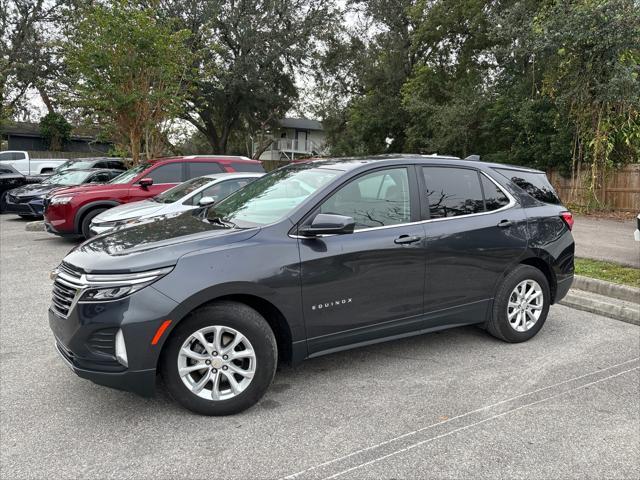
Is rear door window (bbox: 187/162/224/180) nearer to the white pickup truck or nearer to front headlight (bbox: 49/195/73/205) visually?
front headlight (bbox: 49/195/73/205)

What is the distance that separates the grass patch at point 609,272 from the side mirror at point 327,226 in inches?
182

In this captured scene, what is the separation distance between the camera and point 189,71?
55.2 feet

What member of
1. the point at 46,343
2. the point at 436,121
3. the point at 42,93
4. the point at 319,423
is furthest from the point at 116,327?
the point at 42,93

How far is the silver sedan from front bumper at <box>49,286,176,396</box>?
4.50 m

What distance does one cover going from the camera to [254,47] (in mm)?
28188

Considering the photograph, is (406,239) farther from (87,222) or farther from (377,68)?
(377,68)

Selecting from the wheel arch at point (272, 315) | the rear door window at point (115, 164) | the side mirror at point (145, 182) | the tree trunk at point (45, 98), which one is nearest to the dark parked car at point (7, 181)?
the rear door window at point (115, 164)

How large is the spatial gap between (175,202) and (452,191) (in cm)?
501

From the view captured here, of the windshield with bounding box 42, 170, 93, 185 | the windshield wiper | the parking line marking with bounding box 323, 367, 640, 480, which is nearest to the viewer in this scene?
the parking line marking with bounding box 323, 367, 640, 480

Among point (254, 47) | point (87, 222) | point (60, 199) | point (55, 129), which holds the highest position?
point (254, 47)

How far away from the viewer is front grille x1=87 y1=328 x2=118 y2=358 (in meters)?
3.08

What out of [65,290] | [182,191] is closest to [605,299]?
[65,290]

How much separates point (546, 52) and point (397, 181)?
12.8 meters

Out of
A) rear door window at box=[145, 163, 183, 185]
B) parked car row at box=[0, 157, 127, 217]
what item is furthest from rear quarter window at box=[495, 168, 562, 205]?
parked car row at box=[0, 157, 127, 217]
